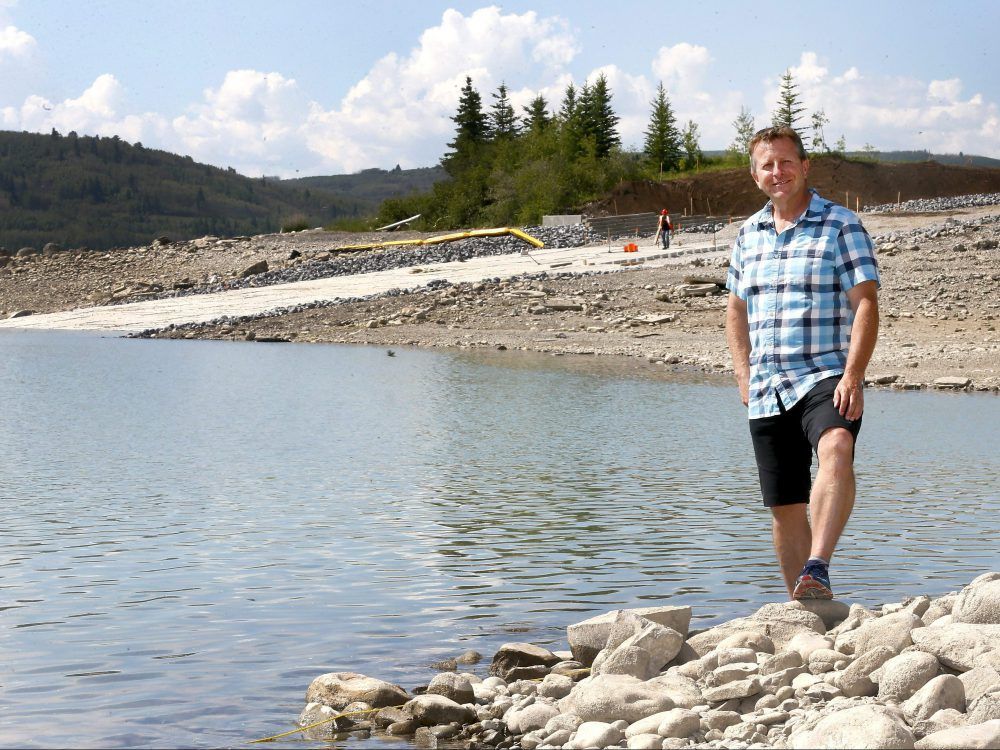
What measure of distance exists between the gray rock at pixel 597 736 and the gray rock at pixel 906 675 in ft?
3.19

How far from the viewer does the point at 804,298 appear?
5.65 metres

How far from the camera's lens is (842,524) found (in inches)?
221

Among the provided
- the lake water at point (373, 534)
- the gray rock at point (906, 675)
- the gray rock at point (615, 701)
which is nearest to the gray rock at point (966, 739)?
the gray rock at point (906, 675)

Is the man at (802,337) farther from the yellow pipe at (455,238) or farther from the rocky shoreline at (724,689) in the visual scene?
the yellow pipe at (455,238)

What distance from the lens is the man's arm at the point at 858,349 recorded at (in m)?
5.37

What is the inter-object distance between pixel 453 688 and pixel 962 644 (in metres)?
2.00

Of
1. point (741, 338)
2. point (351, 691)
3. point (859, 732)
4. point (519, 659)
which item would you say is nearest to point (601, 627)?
point (519, 659)

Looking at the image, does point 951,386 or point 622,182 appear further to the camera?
point 622,182

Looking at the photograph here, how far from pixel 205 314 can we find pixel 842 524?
115ft

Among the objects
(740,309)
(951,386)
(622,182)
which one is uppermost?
(622,182)

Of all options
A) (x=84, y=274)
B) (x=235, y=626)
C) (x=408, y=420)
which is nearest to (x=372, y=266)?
(x=84, y=274)

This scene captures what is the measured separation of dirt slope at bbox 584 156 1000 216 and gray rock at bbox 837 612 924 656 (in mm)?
57049

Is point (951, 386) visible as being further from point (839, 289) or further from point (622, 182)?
point (622, 182)

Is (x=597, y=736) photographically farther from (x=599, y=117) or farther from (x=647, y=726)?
(x=599, y=117)
